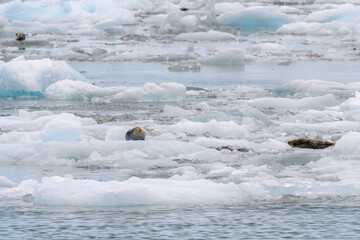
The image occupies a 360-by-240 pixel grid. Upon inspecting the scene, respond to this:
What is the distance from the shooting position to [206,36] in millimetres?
27156

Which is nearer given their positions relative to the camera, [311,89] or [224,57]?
[311,89]

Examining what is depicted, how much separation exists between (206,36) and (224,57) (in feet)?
29.2

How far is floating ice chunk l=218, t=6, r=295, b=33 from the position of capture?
110 ft

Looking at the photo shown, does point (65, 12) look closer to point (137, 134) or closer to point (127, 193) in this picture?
point (137, 134)

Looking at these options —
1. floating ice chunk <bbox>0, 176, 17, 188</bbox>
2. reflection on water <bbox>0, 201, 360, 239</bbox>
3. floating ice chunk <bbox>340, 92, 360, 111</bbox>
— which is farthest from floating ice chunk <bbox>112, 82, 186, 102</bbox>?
reflection on water <bbox>0, 201, 360, 239</bbox>

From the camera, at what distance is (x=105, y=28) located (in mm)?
34000

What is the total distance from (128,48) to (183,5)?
26.1 metres

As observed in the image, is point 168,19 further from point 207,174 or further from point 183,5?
point 207,174

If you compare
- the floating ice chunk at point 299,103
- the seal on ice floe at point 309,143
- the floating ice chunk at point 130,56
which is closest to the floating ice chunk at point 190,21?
the floating ice chunk at point 130,56

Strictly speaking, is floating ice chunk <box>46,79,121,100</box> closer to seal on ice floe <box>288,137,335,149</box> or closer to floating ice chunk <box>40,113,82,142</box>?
floating ice chunk <box>40,113,82,142</box>

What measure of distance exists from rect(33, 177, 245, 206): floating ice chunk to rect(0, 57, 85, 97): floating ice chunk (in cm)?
698

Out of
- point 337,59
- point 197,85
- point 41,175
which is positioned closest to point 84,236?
point 41,175

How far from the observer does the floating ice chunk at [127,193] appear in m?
5.46

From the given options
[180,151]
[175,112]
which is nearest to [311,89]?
[175,112]
